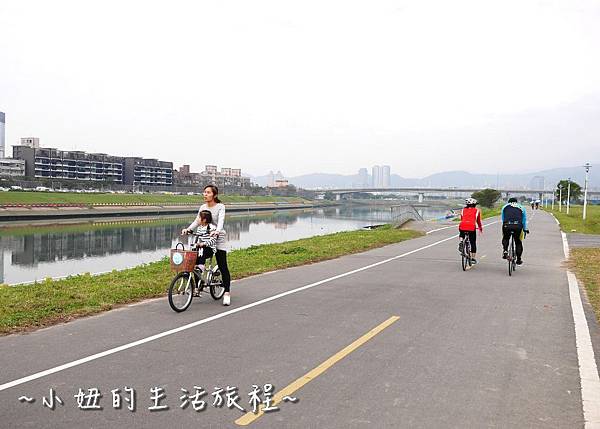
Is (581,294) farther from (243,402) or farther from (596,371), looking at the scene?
(243,402)

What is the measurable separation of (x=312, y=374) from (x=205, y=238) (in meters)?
3.44

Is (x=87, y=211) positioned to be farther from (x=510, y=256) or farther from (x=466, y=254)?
(x=510, y=256)

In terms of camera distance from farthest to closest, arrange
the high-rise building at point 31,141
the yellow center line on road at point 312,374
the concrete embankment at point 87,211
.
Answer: the high-rise building at point 31,141
the concrete embankment at point 87,211
the yellow center line on road at point 312,374

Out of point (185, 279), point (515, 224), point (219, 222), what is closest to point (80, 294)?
point (185, 279)

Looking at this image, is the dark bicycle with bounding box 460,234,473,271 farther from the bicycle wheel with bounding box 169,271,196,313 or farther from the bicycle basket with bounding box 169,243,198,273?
the bicycle basket with bounding box 169,243,198,273

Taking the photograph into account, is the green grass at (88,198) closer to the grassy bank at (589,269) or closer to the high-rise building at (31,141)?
the grassy bank at (589,269)

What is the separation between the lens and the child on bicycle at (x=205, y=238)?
761cm

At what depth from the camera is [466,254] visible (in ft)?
39.8

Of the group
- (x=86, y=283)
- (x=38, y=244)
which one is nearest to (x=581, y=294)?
(x=86, y=283)

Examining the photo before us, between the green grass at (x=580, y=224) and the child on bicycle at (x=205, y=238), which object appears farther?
the green grass at (x=580, y=224)

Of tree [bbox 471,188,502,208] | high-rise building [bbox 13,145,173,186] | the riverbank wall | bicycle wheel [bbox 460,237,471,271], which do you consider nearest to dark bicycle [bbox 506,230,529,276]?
bicycle wheel [bbox 460,237,471,271]

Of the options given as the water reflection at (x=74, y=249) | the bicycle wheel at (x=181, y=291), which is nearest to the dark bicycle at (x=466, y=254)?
the bicycle wheel at (x=181, y=291)

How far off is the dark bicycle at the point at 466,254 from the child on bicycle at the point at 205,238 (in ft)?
22.4

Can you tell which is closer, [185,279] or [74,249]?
[185,279]
